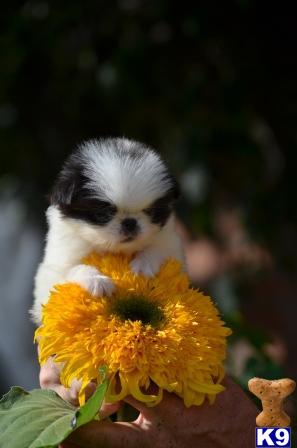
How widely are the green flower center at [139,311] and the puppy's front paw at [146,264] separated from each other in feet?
0.50

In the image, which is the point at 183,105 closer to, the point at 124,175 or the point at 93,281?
the point at 124,175

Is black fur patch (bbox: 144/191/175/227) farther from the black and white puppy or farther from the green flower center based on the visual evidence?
the green flower center

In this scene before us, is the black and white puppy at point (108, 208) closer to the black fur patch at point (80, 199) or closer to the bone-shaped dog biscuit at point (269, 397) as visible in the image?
the black fur patch at point (80, 199)

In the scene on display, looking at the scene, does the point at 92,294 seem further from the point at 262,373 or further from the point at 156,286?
the point at 262,373

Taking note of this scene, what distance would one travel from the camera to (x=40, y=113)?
4.62 meters

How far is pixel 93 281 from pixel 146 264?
0.21 meters

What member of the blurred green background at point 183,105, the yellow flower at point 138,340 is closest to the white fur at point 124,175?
the yellow flower at point 138,340

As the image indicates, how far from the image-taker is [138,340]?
163 centimetres

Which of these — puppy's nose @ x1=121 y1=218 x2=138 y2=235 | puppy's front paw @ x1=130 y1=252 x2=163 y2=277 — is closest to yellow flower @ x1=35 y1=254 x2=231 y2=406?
puppy's front paw @ x1=130 y1=252 x2=163 y2=277

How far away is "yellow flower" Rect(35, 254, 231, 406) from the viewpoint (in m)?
1.62

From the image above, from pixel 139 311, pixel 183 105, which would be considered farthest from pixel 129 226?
pixel 183 105

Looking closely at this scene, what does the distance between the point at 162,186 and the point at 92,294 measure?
42 centimetres

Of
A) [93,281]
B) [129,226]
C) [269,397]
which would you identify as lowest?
[269,397]

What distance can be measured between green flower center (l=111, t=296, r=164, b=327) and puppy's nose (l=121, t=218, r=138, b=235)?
0.27m
